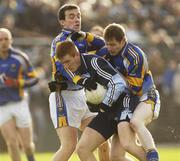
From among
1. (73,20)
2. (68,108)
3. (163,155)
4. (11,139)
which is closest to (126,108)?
(68,108)

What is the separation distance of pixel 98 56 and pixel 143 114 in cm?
100

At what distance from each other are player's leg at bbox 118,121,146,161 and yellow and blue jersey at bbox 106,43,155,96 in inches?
22.3

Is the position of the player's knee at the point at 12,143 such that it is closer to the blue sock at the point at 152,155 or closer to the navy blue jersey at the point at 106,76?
the navy blue jersey at the point at 106,76

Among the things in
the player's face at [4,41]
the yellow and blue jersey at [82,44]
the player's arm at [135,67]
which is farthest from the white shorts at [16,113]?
the player's arm at [135,67]

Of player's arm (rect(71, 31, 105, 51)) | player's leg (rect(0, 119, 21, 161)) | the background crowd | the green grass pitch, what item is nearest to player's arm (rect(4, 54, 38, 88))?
player's leg (rect(0, 119, 21, 161))

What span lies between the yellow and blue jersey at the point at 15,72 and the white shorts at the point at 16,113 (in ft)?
0.32

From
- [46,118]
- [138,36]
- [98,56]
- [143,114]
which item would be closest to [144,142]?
[143,114]

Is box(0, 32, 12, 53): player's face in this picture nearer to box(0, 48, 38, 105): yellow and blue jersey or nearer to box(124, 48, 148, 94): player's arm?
box(0, 48, 38, 105): yellow and blue jersey

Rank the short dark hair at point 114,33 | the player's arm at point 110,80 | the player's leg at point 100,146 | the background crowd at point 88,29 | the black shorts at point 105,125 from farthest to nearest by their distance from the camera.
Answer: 1. the background crowd at point 88,29
2. the player's leg at point 100,146
3. the black shorts at point 105,125
4. the short dark hair at point 114,33
5. the player's arm at point 110,80

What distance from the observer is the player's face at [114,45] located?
12438mm

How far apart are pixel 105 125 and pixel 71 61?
98 cm

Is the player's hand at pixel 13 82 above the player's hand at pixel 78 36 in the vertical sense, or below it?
below

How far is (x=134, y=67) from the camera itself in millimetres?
12516

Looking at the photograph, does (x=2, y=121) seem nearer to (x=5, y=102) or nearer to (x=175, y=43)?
(x=5, y=102)
